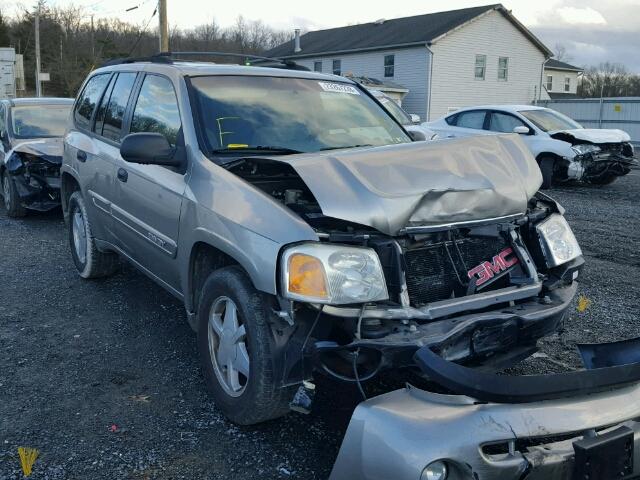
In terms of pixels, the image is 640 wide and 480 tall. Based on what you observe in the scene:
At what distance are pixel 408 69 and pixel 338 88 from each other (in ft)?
102

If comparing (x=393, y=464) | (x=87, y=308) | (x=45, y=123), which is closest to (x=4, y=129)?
(x=45, y=123)

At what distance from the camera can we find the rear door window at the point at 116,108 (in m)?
4.77

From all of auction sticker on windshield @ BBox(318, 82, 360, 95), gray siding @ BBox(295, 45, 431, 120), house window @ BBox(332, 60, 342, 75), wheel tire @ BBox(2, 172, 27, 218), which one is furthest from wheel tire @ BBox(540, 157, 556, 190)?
house window @ BBox(332, 60, 342, 75)

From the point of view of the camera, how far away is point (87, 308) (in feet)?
17.2

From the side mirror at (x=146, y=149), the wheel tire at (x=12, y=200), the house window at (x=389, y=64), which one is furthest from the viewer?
the house window at (x=389, y=64)

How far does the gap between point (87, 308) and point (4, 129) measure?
5.48 metres

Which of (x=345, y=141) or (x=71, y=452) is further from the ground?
(x=345, y=141)

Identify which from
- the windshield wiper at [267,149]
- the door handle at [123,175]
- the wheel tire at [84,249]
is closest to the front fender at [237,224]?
the windshield wiper at [267,149]

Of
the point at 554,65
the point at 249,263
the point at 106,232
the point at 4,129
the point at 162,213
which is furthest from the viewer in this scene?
the point at 554,65

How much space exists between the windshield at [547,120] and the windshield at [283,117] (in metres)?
8.97

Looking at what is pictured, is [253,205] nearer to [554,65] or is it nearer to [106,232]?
[106,232]

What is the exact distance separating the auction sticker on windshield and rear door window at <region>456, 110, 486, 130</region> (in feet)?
29.8

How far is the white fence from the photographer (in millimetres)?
27734

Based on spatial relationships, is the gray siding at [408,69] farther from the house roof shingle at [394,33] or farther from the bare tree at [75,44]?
the bare tree at [75,44]
